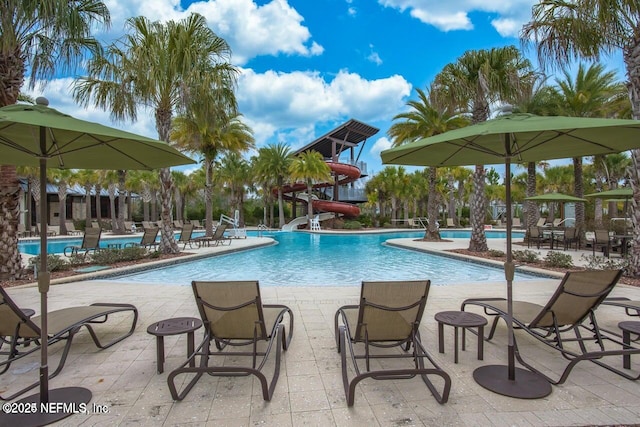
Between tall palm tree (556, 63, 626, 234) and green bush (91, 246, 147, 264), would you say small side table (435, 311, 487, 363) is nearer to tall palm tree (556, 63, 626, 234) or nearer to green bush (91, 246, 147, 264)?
green bush (91, 246, 147, 264)

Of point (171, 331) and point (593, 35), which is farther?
point (593, 35)

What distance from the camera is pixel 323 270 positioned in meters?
10.5

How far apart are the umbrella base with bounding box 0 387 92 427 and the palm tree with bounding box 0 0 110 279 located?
20.3ft

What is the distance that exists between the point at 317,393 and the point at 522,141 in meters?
3.13

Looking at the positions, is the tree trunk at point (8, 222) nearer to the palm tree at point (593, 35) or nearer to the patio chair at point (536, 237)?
the palm tree at point (593, 35)

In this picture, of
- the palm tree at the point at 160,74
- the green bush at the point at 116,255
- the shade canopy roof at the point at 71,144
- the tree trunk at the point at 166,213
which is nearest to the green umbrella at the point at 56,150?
the shade canopy roof at the point at 71,144

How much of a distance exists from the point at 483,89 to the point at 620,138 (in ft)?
31.8

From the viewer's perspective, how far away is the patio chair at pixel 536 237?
546 inches

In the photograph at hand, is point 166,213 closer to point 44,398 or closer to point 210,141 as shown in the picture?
point 210,141

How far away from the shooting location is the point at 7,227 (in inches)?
281

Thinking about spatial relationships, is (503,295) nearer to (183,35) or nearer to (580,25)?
(580,25)

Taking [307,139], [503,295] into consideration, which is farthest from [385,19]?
[307,139]

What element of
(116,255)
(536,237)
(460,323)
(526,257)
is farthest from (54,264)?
(536,237)

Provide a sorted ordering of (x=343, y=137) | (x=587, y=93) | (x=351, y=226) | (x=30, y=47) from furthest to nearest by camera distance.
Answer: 1. (x=343, y=137)
2. (x=351, y=226)
3. (x=587, y=93)
4. (x=30, y=47)
